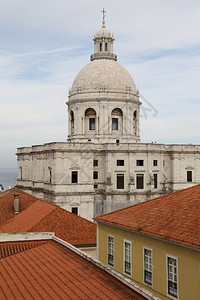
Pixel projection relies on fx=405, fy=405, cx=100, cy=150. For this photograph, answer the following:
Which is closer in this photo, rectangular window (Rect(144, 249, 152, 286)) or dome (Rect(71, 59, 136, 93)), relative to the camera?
rectangular window (Rect(144, 249, 152, 286))

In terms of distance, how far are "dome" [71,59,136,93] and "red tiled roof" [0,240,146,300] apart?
159ft

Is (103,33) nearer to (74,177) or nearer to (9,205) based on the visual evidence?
(74,177)

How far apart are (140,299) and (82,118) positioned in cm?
5270

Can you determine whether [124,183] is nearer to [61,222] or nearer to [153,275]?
[61,222]

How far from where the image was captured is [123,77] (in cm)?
6588

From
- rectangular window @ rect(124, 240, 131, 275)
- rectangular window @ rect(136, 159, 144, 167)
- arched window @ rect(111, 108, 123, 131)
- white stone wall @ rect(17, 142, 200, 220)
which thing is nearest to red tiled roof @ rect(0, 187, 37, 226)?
white stone wall @ rect(17, 142, 200, 220)

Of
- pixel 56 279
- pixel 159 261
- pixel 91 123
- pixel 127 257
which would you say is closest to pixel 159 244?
pixel 159 261

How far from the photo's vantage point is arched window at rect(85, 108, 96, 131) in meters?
64.4

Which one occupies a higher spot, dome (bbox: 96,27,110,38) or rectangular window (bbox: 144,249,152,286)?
dome (bbox: 96,27,110,38)

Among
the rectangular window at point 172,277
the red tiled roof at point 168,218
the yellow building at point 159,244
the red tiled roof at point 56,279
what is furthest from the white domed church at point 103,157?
the rectangular window at point 172,277

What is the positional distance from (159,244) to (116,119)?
4851cm

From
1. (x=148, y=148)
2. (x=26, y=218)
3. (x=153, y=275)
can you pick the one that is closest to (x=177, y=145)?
(x=148, y=148)

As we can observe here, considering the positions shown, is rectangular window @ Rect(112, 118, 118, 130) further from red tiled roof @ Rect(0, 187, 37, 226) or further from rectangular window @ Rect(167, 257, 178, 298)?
rectangular window @ Rect(167, 257, 178, 298)

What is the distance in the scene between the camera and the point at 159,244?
16.9m
